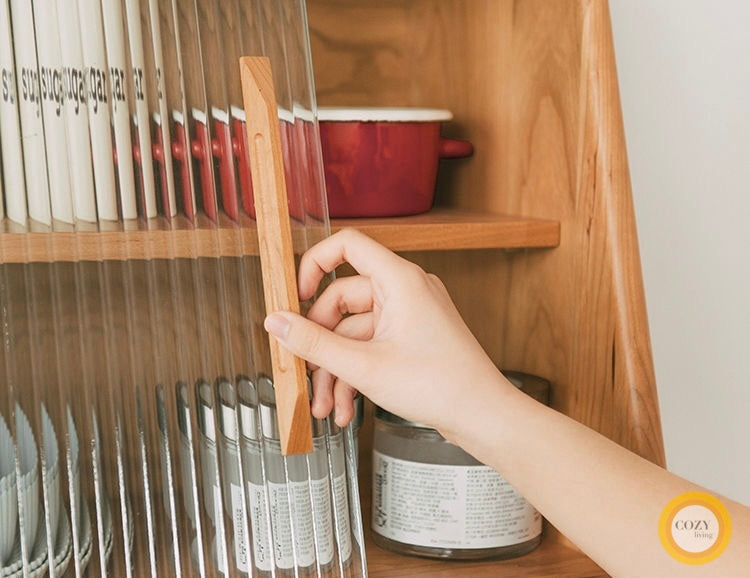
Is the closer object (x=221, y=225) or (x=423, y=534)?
(x=221, y=225)

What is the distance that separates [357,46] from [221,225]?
44cm

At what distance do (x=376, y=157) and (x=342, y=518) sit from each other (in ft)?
1.12

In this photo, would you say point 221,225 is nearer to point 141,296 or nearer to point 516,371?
point 141,296

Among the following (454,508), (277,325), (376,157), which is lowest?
(454,508)

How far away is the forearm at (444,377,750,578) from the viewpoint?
70 centimetres

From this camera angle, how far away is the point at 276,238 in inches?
27.8

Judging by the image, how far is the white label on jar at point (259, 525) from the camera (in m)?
0.75

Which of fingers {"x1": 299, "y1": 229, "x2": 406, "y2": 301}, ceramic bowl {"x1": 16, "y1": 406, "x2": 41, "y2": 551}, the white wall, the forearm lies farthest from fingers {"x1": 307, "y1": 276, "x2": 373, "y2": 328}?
the white wall

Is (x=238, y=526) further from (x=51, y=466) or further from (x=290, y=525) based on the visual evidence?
(x=51, y=466)

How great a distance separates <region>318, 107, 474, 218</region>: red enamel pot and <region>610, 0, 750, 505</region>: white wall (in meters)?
0.43

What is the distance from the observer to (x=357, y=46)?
1104 mm

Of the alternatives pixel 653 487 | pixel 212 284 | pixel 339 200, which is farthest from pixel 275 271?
pixel 653 487

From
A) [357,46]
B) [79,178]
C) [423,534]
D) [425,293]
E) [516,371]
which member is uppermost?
[357,46]

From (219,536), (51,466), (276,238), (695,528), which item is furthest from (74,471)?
(695,528)
